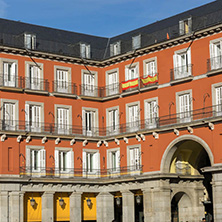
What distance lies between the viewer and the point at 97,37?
3051 inches

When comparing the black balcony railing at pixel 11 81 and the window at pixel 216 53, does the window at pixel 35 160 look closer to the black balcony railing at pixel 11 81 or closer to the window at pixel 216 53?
the black balcony railing at pixel 11 81

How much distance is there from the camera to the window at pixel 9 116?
6362 centimetres

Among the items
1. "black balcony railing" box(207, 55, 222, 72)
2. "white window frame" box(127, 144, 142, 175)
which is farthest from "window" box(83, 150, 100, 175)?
"black balcony railing" box(207, 55, 222, 72)

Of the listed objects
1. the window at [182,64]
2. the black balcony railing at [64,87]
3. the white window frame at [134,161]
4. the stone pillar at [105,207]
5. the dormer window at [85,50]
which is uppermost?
the dormer window at [85,50]

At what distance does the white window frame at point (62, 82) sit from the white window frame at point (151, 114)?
343 inches

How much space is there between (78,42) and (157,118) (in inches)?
586

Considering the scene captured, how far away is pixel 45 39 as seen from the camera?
7019cm

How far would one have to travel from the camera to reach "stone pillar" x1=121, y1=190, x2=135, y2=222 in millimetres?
65750

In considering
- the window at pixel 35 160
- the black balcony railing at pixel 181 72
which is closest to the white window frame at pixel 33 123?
the window at pixel 35 160

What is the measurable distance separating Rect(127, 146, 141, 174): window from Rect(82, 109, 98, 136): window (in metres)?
5.02

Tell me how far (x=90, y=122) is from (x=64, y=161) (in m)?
5.56

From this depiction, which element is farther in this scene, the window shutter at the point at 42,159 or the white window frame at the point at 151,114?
the window shutter at the point at 42,159

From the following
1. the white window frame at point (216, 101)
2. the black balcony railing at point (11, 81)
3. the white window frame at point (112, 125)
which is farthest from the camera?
the white window frame at point (112, 125)

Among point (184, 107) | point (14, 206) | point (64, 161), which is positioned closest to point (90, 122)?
point (64, 161)
